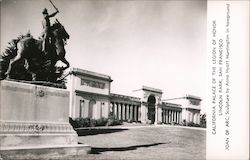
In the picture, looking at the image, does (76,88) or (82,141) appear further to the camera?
(76,88)

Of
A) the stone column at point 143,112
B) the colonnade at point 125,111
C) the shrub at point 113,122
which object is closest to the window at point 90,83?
the colonnade at point 125,111

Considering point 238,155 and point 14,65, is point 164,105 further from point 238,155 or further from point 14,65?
point 14,65

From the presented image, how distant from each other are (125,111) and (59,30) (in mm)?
3322

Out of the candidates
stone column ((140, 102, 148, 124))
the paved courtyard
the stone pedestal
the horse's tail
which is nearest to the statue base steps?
the stone pedestal

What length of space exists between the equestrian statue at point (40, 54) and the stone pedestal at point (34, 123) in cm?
53

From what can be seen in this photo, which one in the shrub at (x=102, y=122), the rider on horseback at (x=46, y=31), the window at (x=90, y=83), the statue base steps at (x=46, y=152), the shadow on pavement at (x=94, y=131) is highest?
the rider on horseback at (x=46, y=31)

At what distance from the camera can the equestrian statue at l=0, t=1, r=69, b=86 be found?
7.52 m

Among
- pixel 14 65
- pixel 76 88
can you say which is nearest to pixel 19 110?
pixel 14 65

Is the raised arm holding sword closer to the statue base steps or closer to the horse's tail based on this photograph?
the statue base steps

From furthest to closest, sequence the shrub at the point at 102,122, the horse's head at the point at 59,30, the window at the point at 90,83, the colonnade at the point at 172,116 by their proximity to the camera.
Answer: the window at the point at 90,83, the shrub at the point at 102,122, the colonnade at the point at 172,116, the horse's head at the point at 59,30

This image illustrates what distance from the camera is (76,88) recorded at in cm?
1001

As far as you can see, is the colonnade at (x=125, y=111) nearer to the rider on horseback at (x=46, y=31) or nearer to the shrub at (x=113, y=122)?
the shrub at (x=113, y=122)

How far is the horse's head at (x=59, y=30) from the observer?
7.95 meters

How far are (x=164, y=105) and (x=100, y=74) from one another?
2.21m
